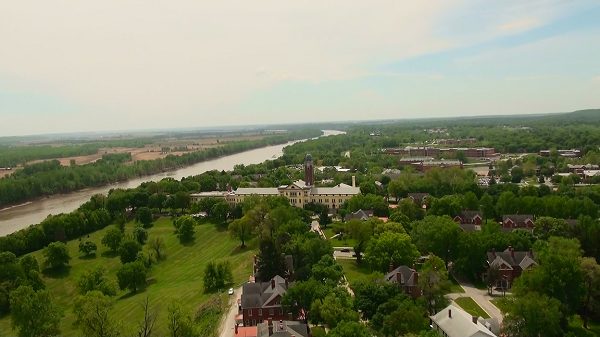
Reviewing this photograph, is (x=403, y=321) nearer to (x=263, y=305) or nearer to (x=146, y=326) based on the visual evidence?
(x=263, y=305)

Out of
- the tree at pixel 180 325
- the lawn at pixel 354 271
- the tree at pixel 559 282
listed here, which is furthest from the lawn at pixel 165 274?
the tree at pixel 559 282

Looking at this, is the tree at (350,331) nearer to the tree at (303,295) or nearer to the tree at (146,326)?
the tree at (303,295)

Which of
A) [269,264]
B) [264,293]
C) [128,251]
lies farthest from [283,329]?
[128,251]

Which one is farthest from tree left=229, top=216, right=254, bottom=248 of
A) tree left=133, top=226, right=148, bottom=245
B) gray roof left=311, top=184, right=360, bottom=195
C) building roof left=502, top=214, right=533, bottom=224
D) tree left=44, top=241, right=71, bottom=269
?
building roof left=502, top=214, right=533, bottom=224

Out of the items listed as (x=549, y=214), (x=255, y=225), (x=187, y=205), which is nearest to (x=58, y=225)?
(x=187, y=205)

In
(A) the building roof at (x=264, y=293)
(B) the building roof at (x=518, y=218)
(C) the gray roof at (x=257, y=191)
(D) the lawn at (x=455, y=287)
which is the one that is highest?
(A) the building roof at (x=264, y=293)
